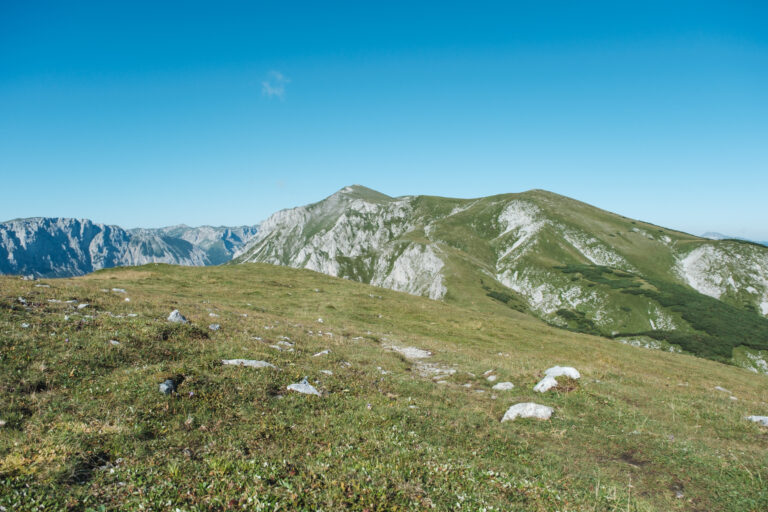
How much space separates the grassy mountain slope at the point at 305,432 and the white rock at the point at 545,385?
486 millimetres

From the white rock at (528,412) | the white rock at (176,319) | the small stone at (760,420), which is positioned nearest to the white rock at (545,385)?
the white rock at (528,412)

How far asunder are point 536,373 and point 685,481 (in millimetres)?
10979

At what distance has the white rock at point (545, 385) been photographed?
19286 millimetres

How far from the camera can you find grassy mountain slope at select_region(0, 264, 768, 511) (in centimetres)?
746

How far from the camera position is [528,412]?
1585 centimetres

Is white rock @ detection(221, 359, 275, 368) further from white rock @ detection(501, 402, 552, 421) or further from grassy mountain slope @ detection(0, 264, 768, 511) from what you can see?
white rock @ detection(501, 402, 552, 421)

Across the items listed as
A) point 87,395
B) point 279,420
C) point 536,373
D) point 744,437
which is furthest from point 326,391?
point 744,437

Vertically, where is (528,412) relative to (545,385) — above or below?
above

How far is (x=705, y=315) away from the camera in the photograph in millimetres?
158250

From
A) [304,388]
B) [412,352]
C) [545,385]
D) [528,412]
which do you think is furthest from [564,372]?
[304,388]

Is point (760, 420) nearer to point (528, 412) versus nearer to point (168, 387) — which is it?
point (528, 412)

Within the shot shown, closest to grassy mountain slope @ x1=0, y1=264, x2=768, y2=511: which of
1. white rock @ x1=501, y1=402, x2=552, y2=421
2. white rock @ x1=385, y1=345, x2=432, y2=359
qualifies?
white rock @ x1=501, y1=402, x2=552, y2=421

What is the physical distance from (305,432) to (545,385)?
582 inches

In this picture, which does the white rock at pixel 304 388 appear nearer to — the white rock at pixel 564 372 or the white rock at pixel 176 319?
the white rock at pixel 176 319
